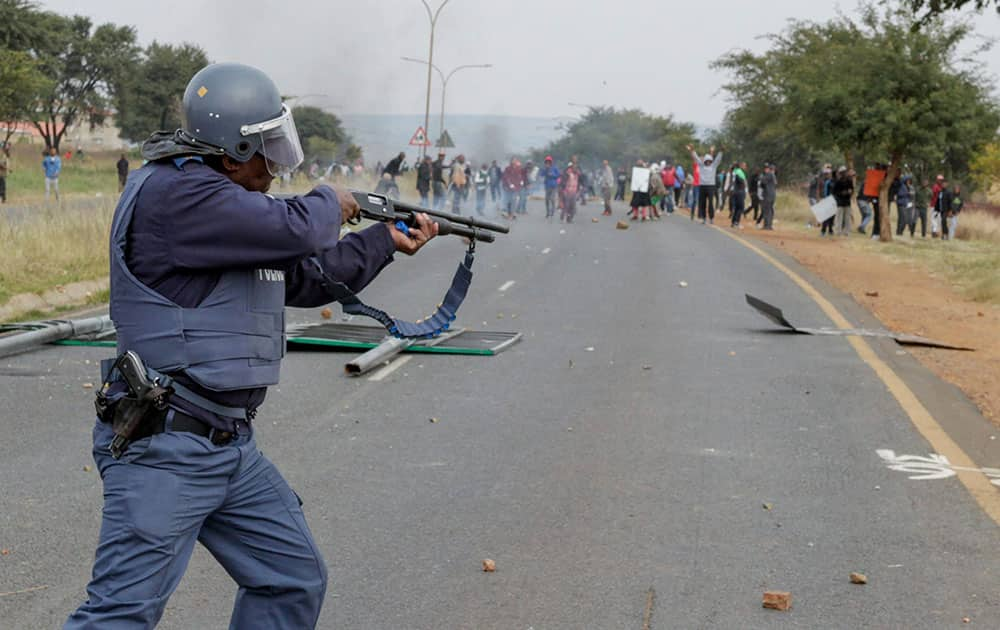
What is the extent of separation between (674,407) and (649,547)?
343 centimetres

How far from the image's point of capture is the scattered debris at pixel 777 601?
5160mm

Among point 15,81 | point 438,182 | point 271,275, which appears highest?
point 15,81

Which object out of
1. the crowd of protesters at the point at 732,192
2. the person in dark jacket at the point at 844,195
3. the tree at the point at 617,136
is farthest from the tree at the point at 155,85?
the person in dark jacket at the point at 844,195

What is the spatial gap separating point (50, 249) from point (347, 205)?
14400 millimetres

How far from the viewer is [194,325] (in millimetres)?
3287

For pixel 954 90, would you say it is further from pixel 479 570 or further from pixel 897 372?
pixel 479 570

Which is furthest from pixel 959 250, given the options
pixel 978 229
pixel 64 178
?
pixel 64 178

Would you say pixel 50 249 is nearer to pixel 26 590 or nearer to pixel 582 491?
pixel 582 491

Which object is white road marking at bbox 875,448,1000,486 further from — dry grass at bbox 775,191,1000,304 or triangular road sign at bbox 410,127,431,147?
triangular road sign at bbox 410,127,431,147

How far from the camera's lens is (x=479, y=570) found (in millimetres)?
5566

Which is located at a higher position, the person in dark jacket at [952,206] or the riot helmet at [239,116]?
the riot helmet at [239,116]

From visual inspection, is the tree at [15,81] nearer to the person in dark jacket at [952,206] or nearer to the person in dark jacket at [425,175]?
the person in dark jacket at [425,175]

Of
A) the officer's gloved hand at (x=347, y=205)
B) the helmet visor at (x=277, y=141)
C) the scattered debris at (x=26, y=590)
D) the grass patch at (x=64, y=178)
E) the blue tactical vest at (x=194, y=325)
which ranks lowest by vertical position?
the grass patch at (x=64, y=178)

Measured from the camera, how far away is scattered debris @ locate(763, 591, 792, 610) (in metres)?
5.16
